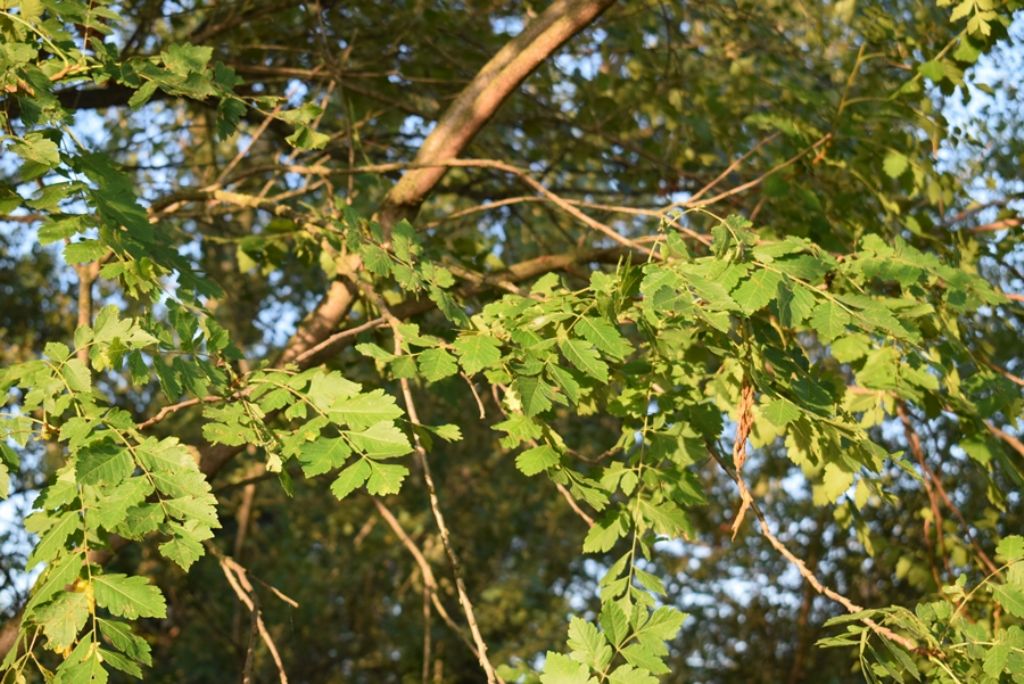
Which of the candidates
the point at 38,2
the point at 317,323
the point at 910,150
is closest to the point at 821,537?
the point at 910,150

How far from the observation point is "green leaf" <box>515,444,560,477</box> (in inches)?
78.5

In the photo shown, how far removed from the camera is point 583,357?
73.5 inches

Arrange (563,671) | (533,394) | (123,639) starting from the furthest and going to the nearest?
(533,394)
(123,639)
(563,671)

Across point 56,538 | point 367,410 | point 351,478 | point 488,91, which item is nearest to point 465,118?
point 488,91

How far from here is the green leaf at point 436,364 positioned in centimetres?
191

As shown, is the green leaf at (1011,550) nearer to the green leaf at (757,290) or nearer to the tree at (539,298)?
the tree at (539,298)

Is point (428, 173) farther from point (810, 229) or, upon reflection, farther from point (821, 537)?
point (821, 537)

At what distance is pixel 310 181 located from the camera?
3770 millimetres

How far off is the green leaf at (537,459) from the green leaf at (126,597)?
61cm

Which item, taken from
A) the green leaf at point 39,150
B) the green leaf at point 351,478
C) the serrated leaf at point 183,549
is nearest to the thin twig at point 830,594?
the green leaf at point 351,478

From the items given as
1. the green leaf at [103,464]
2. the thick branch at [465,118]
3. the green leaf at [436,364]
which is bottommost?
the green leaf at [103,464]

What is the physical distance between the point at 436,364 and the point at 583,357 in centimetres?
24

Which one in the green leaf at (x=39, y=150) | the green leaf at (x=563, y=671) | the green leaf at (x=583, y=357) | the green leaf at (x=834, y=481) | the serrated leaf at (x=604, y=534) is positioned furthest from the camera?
the green leaf at (x=834, y=481)

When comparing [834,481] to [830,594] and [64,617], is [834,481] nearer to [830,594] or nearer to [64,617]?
[830,594]
